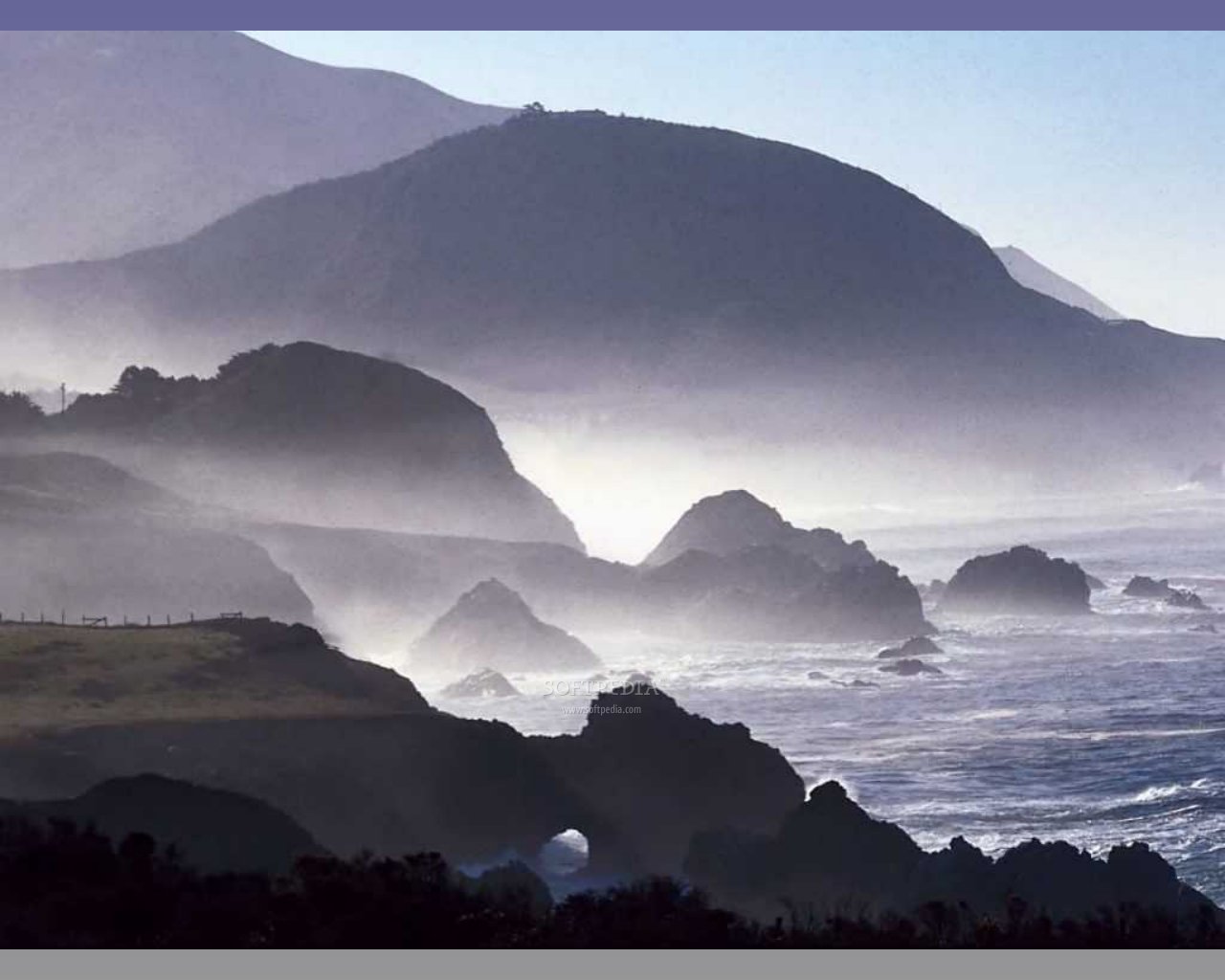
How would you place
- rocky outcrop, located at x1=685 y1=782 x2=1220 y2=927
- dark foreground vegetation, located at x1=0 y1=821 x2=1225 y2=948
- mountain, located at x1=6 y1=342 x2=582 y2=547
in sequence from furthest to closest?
mountain, located at x1=6 y1=342 x2=582 y2=547, rocky outcrop, located at x1=685 y1=782 x2=1220 y2=927, dark foreground vegetation, located at x1=0 y1=821 x2=1225 y2=948

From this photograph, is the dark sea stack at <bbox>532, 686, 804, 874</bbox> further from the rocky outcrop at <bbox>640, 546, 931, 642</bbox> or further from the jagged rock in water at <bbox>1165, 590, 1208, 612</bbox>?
the jagged rock in water at <bbox>1165, 590, 1208, 612</bbox>

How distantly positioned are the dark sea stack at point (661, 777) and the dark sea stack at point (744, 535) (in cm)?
123

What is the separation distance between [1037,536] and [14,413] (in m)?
6.69

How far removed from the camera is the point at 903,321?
46.8ft

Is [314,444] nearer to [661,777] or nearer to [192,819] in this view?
[192,819]

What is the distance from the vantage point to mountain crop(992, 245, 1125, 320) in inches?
540

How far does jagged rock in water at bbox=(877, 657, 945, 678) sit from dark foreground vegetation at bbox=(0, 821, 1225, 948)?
2064mm

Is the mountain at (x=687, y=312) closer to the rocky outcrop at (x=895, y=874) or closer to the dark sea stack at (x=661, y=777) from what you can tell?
the dark sea stack at (x=661, y=777)

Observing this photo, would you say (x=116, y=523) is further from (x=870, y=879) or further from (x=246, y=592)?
(x=870, y=879)

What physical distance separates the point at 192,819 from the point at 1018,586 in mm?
5393

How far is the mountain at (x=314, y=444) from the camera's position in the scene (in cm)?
1311

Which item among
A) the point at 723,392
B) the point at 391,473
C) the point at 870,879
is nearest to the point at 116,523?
the point at 391,473

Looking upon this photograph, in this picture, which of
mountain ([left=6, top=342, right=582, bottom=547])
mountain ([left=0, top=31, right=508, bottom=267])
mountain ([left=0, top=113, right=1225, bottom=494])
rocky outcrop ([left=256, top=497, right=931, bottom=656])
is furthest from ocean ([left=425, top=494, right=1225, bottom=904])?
mountain ([left=0, top=31, right=508, bottom=267])
